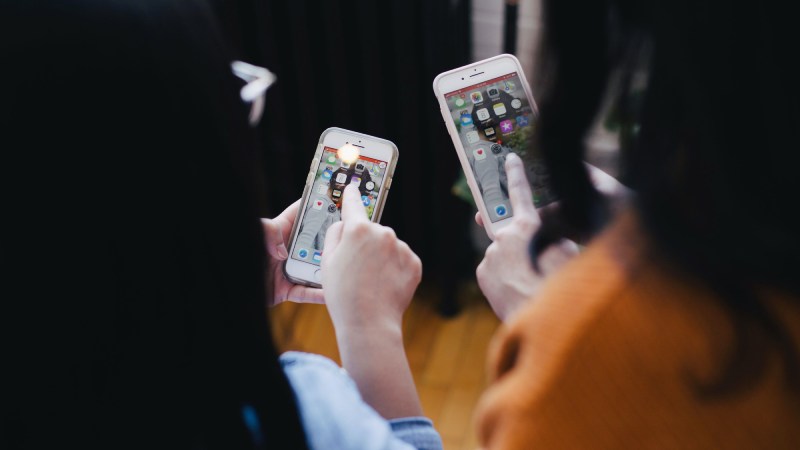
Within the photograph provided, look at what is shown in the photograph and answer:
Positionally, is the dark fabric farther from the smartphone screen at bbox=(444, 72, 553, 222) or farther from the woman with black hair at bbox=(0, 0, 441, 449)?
the woman with black hair at bbox=(0, 0, 441, 449)

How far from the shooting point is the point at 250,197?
476 mm

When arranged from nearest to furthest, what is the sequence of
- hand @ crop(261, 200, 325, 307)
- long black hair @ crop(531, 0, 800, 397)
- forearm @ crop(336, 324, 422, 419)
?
long black hair @ crop(531, 0, 800, 397)
forearm @ crop(336, 324, 422, 419)
hand @ crop(261, 200, 325, 307)

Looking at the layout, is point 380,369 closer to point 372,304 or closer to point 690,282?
point 372,304

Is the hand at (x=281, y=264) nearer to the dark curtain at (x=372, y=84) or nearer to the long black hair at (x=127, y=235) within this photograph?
the long black hair at (x=127, y=235)

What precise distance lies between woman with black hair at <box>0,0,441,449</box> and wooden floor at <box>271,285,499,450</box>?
93 centimetres

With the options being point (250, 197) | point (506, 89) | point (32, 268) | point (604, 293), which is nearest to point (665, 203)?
point (604, 293)

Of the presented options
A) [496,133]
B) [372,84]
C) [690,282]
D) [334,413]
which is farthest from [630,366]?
[372,84]

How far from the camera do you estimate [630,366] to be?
1.36 feet

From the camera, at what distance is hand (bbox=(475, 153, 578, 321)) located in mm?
722

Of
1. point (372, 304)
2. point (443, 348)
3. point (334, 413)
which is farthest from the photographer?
point (443, 348)

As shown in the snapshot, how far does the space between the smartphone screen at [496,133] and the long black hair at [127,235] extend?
407 mm

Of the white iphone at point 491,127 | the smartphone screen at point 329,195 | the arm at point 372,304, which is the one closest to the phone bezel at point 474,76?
the white iphone at point 491,127

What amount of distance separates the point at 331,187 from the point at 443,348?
0.78 m

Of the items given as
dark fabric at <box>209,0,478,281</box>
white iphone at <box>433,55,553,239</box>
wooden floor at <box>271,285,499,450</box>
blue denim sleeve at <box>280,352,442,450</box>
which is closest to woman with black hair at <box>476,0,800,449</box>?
blue denim sleeve at <box>280,352,442,450</box>
